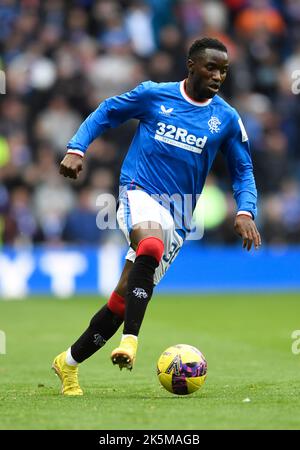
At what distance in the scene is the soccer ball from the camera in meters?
7.28

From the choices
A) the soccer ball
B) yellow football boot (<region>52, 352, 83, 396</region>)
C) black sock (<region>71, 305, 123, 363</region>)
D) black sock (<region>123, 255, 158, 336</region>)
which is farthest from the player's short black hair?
yellow football boot (<region>52, 352, 83, 396</region>)

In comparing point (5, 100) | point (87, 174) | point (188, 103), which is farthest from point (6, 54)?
point (188, 103)

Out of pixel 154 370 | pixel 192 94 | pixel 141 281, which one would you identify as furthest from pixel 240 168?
pixel 154 370

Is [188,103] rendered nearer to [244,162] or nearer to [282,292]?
[244,162]

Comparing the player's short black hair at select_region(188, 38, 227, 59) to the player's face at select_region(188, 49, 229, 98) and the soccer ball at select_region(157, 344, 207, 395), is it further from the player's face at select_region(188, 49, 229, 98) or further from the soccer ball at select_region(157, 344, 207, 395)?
the soccer ball at select_region(157, 344, 207, 395)

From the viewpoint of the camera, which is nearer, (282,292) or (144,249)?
(144,249)

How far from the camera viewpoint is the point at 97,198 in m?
17.5

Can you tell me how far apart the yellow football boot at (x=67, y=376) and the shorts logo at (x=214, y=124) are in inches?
76.8

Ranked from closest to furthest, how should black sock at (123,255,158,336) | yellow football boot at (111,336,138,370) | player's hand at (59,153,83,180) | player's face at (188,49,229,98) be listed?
yellow football boot at (111,336,138,370), black sock at (123,255,158,336), player's hand at (59,153,83,180), player's face at (188,49,229,98)

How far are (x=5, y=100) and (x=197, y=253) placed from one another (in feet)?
13.9

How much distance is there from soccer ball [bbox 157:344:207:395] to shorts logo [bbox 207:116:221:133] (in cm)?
161

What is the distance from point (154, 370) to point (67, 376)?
5.65ft
